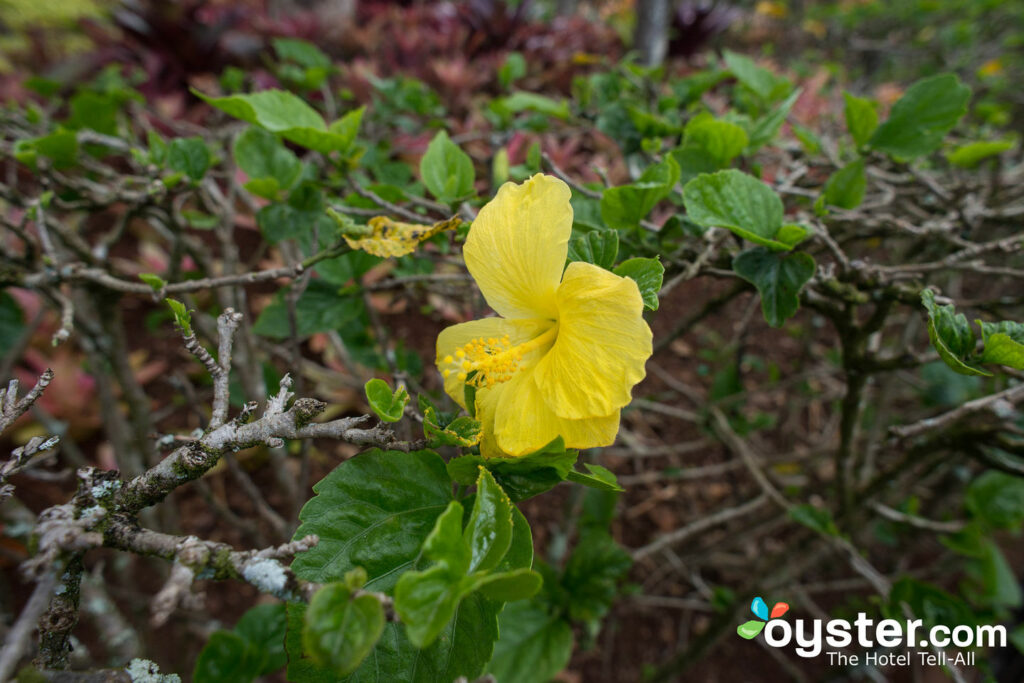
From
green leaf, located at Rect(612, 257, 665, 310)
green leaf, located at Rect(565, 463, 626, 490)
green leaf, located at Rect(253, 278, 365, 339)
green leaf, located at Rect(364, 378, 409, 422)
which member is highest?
green leaf, located at Rect(612, 257, 665, 310)

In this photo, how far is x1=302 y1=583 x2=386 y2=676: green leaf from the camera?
1.54 ft

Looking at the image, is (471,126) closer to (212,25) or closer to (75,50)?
(212,25)

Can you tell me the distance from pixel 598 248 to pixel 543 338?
165mm

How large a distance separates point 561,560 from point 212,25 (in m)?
4.89

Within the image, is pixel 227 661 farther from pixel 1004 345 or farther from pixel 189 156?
pixel 1004 345

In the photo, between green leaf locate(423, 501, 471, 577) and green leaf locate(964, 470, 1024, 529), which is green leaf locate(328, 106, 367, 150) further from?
green leaf locate(964, 470, 1024, 529)

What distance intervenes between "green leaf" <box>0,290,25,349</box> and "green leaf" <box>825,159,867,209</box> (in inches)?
74.9

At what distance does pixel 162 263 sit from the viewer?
3248mm

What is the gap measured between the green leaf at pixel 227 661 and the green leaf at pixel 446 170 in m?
1.04

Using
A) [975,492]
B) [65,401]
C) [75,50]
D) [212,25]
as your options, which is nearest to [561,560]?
[975,492]

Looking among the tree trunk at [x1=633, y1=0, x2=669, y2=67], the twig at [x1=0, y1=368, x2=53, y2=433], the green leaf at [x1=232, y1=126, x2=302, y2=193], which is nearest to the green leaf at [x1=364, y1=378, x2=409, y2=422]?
the twig at [x1=0, y1=368, x2=53, y2=433]

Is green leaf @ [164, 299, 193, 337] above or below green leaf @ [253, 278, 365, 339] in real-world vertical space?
above

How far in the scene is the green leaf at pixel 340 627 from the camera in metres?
0.47

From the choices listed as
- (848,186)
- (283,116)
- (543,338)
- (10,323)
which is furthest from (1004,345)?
(10,323)
